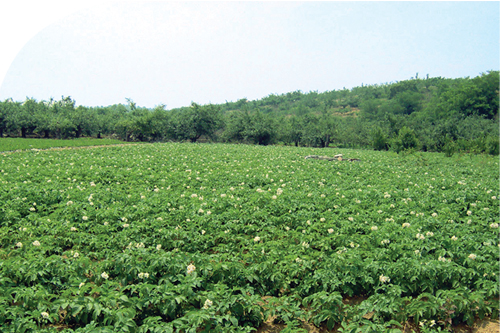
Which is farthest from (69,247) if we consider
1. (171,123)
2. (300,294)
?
(171,123)

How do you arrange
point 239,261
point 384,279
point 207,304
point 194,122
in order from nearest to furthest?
1. point 207,304
2. point 384,279
3. point 239,261
4. point 194,122

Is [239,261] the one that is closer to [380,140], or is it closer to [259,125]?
[380,140]

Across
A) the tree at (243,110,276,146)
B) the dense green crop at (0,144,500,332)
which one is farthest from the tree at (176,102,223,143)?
the dense green crop at (0,144,500,332)

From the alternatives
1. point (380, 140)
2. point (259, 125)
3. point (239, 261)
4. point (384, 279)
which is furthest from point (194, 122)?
point (384, 279)

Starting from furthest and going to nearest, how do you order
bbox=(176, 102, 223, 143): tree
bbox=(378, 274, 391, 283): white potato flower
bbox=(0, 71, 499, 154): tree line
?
1. bbox=(176, 102, 223, 143): tree
2. bbox=(0, 71, 499, 154): tree line
3. bbox=(378, 274, 391, 283): white potato flower

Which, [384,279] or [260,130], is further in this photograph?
[260,130]

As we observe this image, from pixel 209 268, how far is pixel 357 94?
5572 inches

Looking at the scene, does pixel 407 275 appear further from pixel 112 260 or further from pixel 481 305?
pixel 112 260

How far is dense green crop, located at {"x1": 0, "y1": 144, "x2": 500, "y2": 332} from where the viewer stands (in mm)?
4008

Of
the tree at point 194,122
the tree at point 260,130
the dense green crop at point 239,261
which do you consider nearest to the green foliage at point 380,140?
the tree at point 260,130

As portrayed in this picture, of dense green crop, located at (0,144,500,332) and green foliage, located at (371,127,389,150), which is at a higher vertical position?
green foliage, located at (371,127,389,150)

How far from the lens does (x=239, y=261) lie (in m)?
6.09

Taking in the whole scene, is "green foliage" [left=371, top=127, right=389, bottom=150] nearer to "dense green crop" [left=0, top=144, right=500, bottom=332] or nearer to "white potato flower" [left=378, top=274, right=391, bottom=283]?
"dense green crop" [left=0, top=144, right=500, bottom=332]

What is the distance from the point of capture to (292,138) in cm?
6669
